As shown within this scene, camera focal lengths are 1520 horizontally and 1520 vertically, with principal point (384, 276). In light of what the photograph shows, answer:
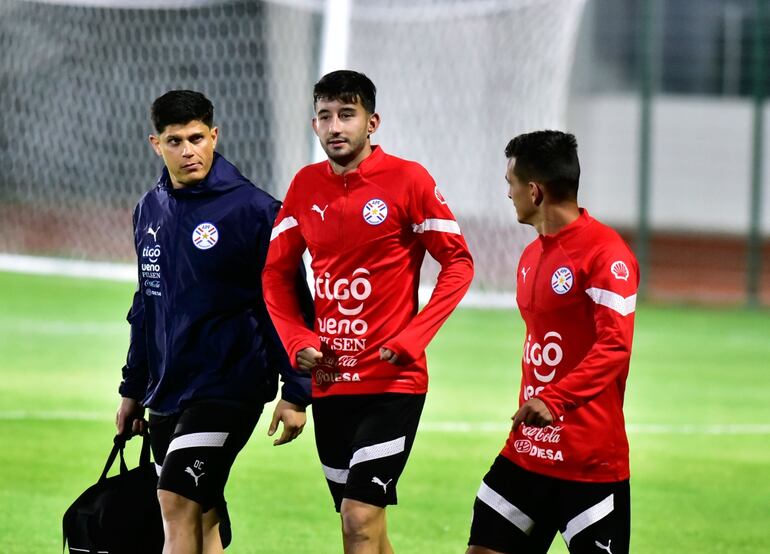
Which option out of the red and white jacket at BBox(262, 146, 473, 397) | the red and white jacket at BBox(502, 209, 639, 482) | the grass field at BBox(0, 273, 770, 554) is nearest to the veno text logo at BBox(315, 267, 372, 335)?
the red and white jacket at BBox(262, 146, 473, 397)

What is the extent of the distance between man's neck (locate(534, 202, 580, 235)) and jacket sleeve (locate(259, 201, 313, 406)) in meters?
0.88

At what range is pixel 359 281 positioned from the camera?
4.93 m

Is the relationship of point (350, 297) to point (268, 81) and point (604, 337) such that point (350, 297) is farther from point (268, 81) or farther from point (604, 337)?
point (268, 81)

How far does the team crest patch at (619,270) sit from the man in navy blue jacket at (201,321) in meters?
1.15

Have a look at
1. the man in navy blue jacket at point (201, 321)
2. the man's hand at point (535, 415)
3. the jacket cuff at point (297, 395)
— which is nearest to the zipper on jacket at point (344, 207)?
the man in navy blue jacket at point (201, 321)

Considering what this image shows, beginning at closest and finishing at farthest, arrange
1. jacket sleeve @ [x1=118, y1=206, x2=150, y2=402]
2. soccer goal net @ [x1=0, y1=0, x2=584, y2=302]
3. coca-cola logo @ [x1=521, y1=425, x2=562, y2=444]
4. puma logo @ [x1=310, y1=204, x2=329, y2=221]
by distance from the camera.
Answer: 1. coca-cola logo @ [x1=521, y1=425, x2=562, y2=444]
2. puma logo @ [x1=310, y1=204, x2=329, y2=221]
3. jacket sleeve @ [x1=118, y1=206, x2=150, y2=402]
4. soccer goal net @ [x1=0, y1=0, x2=584, y2=302]

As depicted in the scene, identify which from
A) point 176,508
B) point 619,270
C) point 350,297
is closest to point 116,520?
point 176,508

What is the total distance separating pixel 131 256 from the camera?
1545 cm

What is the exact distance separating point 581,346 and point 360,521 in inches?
35.7

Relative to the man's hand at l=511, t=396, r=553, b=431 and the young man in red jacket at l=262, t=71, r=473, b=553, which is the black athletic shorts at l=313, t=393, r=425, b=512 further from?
the man's hand at l=511, t=396, r=553, b=431

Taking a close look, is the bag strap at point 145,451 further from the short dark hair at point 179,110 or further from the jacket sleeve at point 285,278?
the short dark hair at point 179,110

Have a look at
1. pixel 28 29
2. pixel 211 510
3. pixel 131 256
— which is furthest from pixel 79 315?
pixel 211 510

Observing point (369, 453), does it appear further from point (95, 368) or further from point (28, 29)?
point (28, 29)

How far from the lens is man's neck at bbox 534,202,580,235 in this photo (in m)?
4.61
